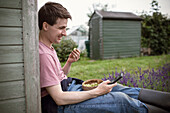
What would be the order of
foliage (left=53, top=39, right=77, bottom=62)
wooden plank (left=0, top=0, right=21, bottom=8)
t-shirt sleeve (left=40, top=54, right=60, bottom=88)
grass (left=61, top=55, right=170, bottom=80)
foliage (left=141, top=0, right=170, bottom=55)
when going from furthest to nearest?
foliage (left=141, top=0, right=170, bottom=55)
foliage (left=53, top=39, right=77, bottom=62)
grass (left=61, top=55, right=170, bottom=80)
t-shirt sleeve (left=40, top=54, right=60, bottom=88)
wooden plank (left=0, top=0, right=21, bottom=8)

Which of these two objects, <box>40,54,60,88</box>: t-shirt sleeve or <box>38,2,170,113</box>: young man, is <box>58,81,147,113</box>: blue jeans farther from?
<box>40,54,60,88</box>: t-shirt sleeve

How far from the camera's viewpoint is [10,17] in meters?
1.00

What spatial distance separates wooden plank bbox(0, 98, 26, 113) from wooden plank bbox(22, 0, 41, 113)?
1.7 inches

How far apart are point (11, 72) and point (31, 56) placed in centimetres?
18

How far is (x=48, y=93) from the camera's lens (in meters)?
1.27

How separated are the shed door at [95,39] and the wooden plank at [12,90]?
7.74m

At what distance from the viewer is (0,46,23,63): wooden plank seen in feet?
3.26

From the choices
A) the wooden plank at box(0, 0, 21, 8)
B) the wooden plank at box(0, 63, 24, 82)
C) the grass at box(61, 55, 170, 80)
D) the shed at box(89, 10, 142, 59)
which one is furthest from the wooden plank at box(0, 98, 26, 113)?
Result: the shed at box(89, 10, 142, 59)

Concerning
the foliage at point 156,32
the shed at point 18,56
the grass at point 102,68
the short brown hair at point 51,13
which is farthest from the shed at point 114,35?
the shed at point 18,56

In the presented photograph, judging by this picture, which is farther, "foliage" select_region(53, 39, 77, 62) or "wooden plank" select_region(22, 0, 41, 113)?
"foliage" select_region(53, 39, 77, 62)

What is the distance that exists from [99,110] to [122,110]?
0.64 feet

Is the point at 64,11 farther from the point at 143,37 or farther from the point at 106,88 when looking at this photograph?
the point at 143,37

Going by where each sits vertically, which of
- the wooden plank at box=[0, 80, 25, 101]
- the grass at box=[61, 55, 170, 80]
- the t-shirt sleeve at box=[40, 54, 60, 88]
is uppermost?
the t-shirt sleeve at box=[40, 54, 60, 88]

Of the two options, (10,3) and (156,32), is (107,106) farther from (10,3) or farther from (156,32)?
(156,32)
